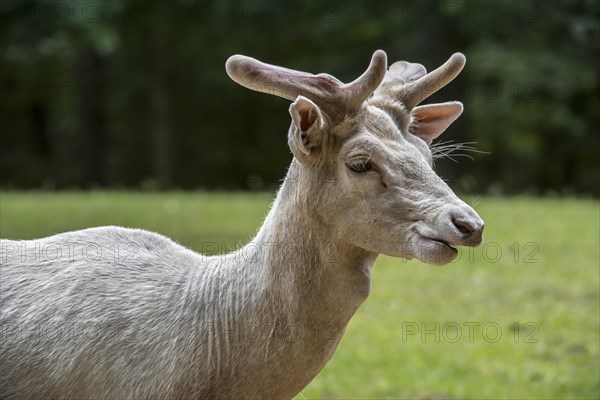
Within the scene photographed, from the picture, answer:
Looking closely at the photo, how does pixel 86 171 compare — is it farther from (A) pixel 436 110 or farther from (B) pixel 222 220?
(A) pixel 436 110

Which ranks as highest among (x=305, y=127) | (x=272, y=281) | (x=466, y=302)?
(x=305, y=127)

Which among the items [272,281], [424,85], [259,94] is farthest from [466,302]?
[259,94]

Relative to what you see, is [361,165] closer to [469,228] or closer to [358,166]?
[358,166]

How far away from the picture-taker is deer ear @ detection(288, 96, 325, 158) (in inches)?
169

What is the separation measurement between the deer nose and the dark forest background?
12.0m

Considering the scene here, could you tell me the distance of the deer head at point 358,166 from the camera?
14.0 feet

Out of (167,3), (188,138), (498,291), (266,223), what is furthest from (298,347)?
(188,138)

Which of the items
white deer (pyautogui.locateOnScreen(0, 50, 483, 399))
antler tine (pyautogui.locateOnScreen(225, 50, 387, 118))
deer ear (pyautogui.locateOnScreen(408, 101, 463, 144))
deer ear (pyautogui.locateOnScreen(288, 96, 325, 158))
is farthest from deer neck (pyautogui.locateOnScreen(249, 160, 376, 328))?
deer ear (pyautogui.locateOnScreen(408, 101, 463, 144))

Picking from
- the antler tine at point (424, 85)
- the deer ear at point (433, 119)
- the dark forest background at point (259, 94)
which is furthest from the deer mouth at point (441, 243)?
the dark forest background at point (259, 94)

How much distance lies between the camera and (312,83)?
175 inches

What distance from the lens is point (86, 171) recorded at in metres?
26.7

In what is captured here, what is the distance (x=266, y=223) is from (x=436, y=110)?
107 cm

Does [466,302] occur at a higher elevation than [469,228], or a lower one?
lower

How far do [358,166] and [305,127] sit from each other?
0.97ft
